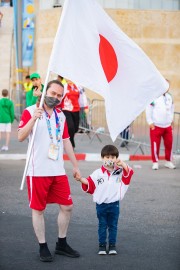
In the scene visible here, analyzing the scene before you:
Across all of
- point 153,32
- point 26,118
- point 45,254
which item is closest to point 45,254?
point 45,254

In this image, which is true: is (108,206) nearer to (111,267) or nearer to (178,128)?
(111,267)

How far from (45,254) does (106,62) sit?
1962mm

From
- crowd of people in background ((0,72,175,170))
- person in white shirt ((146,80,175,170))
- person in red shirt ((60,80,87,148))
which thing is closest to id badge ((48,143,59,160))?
crowd of people in background ((0,72,175,170))

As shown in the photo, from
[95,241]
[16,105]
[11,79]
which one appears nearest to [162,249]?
[95,241]

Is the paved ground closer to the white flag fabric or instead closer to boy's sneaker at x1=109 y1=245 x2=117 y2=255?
boy's sneaker at x1=109 y1=245 x2=117 y2=255

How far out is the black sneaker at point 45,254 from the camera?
6785 mm

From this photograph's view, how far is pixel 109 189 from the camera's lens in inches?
280

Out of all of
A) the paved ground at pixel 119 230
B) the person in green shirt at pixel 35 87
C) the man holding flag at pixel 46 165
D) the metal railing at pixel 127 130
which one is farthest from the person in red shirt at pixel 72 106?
the man holding flag at pixel 46 165

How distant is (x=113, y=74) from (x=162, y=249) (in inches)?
73.0

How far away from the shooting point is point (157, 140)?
13805 millimetres

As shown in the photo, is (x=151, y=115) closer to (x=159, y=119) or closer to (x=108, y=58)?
(x=159, y=119)

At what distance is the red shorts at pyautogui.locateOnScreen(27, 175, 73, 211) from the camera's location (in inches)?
267

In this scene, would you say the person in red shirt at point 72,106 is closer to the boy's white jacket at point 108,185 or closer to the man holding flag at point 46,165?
the boy's white jacket at point 108,185

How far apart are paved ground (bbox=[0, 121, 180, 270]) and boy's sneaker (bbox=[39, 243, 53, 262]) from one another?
61 mm
